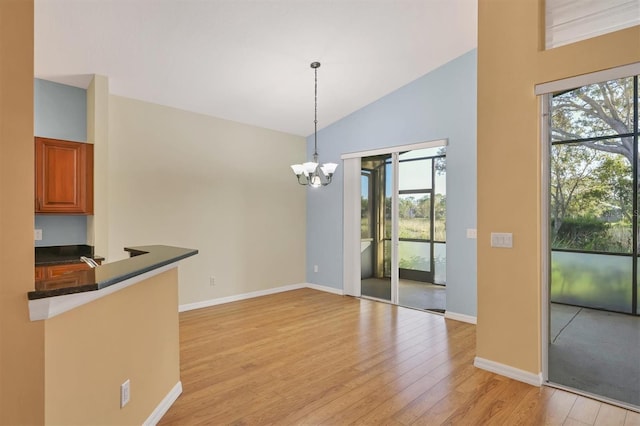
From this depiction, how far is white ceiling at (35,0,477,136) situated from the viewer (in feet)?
10.3

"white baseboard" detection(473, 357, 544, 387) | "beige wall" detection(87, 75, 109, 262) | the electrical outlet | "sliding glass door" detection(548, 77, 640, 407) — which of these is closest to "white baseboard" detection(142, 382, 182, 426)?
the electrical outlet

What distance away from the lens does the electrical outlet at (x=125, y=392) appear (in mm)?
1805

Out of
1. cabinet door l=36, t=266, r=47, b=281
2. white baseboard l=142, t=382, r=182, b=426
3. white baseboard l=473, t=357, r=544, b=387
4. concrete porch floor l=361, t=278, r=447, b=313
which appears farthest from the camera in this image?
concrete porch floor l=361, t=278, r=447, b=313

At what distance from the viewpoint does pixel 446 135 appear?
4727mm

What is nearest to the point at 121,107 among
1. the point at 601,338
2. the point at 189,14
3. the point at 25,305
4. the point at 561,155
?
the point at 189,14

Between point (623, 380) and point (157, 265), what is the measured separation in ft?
11.3

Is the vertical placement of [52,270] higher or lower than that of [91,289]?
lower

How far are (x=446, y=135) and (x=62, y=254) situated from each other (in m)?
4.98

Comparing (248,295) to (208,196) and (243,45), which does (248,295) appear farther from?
(243,45)

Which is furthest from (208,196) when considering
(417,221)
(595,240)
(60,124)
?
(595,240)

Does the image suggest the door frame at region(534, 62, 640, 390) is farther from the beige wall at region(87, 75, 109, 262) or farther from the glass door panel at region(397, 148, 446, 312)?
the beige wall at region(87, 75, 109, 262)

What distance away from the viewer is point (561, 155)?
2850 millimetres

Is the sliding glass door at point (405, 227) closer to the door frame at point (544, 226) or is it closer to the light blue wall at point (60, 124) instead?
the door frame at point (544, 226)

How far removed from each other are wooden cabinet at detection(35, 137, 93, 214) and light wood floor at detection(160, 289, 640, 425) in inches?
74.1
